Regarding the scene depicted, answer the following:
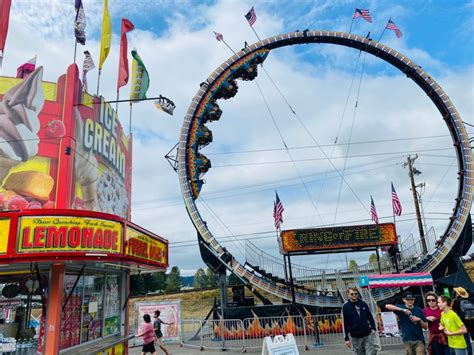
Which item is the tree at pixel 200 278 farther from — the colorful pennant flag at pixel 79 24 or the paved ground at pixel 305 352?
the colorful pennant flag at pixel 79 24

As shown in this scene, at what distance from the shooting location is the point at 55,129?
13234 millimetres

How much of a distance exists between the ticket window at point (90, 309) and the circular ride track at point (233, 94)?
31.3 ft

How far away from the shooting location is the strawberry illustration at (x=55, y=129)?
13172 millimetres

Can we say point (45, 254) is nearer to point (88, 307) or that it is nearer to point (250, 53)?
point (88, 307)

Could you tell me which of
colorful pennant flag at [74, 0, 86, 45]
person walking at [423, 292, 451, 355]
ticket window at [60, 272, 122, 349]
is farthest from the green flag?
person walking at [423, 292, 451, 355]

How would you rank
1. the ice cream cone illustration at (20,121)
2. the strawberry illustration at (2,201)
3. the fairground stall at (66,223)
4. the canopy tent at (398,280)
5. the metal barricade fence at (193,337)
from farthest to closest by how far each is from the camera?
the metal barricade fence at (193,337) → the canopy tent at (398,280) → the ice cream cone illustration at (20,121) → the strawberry illustration at (2,201) → the fairground stall at (66,223)

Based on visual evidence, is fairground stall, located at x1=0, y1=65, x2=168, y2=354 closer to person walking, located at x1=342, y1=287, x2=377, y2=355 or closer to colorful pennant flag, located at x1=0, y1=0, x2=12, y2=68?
colorful pennant flag, located at x1=0, y1=0, x2=12, y2=68

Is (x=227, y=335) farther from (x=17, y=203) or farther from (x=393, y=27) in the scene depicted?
(x=393, y=27)

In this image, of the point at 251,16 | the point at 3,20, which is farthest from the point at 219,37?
the point at 3,20

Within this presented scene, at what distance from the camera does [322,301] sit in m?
20.8

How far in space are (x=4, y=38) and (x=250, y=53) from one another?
596 inches

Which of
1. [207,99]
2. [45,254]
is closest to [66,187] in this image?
[45,254]

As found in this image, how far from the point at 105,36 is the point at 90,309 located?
11.2m

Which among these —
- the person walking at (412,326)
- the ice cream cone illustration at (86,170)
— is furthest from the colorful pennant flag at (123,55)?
the person walking at (412,326)
